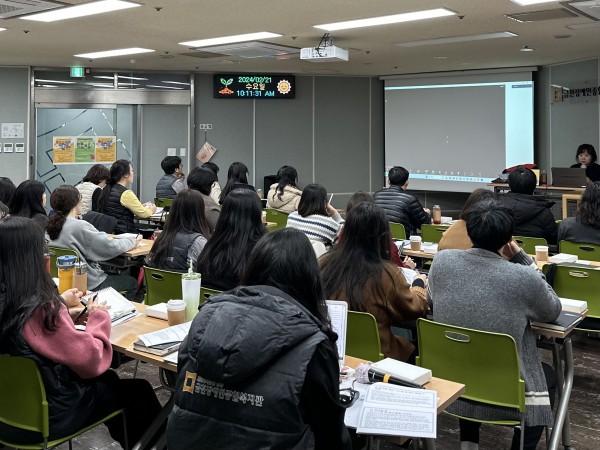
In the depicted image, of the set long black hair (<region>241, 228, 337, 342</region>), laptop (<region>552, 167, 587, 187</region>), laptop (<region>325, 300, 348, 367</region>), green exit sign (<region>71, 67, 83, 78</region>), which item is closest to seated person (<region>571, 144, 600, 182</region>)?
laptop (<region>552, 167, 587, 187</region>)

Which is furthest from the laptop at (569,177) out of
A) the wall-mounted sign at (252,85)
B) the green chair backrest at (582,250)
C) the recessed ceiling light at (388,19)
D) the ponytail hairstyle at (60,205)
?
the ponytail hairstyle at (60,205)

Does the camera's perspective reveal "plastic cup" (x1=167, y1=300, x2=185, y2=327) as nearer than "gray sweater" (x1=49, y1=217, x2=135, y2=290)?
Yes

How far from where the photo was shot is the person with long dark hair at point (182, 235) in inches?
157

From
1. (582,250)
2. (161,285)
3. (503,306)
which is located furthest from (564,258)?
(161,285)

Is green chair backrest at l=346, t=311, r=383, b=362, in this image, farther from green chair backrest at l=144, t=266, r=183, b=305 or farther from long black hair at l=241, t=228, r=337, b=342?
green chair backrest at l=144, t=266, r=183, b=305

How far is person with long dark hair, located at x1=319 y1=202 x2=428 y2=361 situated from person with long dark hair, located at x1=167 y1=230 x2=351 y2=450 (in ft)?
3.96

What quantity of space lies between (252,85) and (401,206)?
594cm

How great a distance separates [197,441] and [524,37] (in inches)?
274

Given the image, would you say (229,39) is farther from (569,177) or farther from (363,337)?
(363,337)

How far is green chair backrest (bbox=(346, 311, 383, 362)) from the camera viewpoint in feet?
9.20

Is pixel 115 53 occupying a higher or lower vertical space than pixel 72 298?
higher

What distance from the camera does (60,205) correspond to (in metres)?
4.50

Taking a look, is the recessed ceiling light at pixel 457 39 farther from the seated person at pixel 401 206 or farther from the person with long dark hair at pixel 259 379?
the person with long dark hair at pixel 259 379

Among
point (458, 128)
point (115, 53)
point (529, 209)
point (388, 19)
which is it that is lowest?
point (529, 209)
